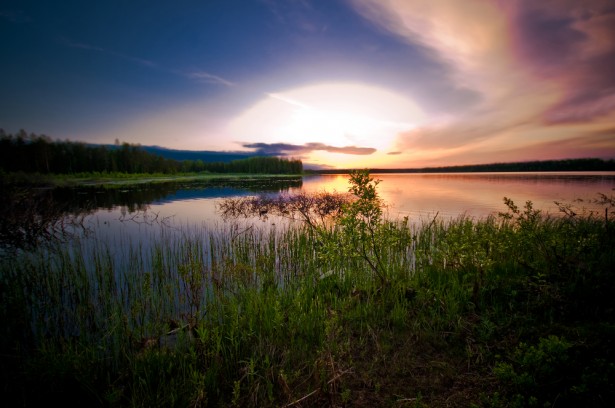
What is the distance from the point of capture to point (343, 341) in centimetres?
472

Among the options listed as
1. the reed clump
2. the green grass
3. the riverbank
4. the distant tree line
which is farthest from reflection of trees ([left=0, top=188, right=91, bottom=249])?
the distant tree line

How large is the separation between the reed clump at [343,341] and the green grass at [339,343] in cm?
3

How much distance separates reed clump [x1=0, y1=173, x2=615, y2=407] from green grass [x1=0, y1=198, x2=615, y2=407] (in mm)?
25

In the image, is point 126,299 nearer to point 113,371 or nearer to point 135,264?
point 135,264

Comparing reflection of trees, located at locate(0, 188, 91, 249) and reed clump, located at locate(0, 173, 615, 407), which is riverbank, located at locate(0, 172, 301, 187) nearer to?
reflection of trees, located at locate(0, 188, 91, 249)

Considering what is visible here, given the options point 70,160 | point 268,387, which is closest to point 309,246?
point 268,387

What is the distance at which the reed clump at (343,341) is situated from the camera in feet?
10.9

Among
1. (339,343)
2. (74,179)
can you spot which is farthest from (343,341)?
(74,179)

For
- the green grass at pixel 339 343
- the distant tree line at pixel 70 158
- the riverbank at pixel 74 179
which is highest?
the distant tree line at pixel 70 158

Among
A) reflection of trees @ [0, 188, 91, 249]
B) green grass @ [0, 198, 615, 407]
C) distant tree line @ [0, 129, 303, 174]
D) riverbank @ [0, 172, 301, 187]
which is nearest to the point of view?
green grass @ [0, 198, 615, 407]

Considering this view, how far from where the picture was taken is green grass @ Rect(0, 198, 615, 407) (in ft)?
10.8

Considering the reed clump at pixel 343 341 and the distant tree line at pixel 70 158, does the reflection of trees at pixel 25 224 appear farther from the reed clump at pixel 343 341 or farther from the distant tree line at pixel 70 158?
the distant tree line at pixel 70 158

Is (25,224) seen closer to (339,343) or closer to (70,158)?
(339,343)

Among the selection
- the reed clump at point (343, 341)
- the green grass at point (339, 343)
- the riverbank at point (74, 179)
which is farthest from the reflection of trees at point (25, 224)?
the green grass at point (339, 343)
